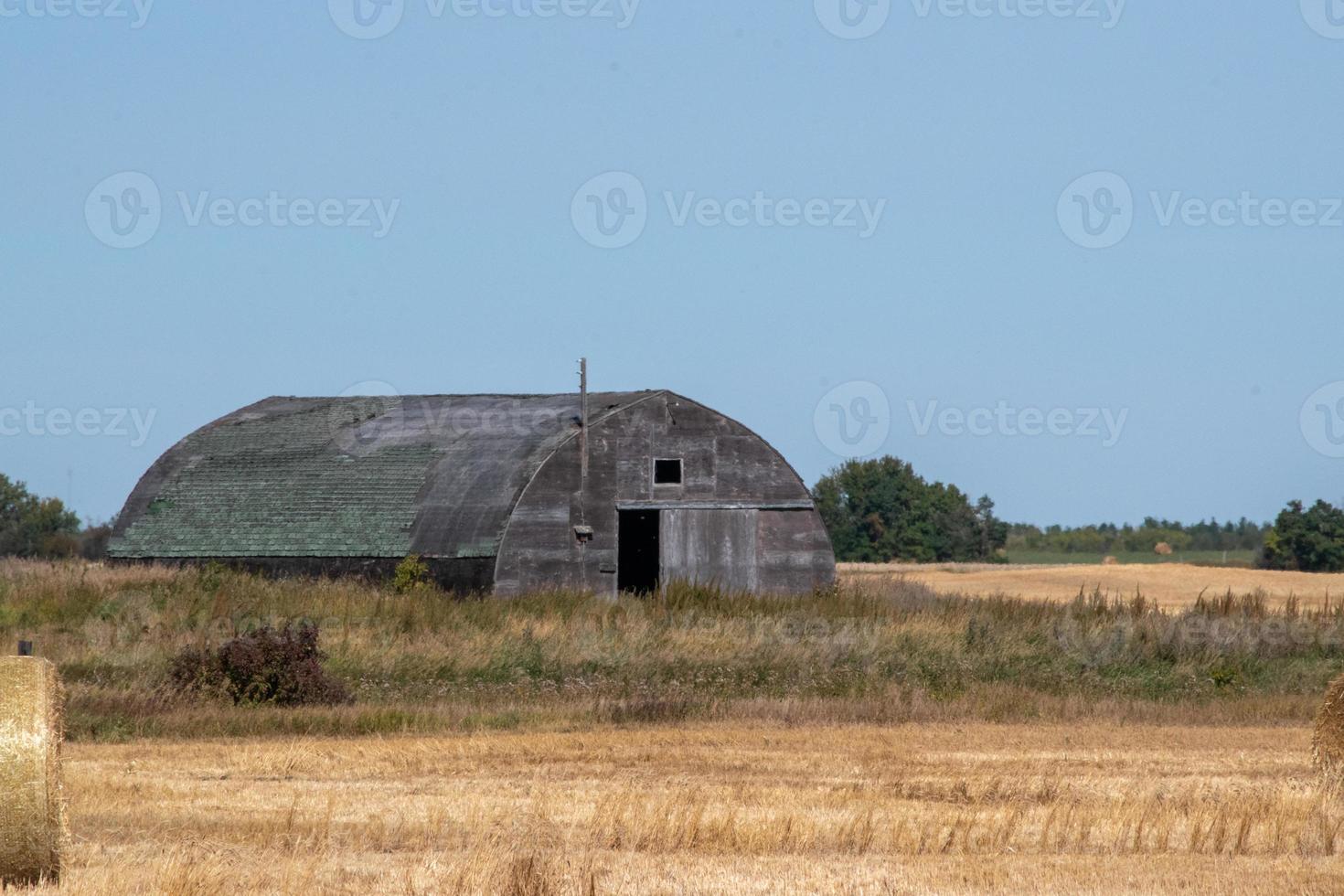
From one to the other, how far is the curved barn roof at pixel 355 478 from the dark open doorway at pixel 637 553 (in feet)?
12.7

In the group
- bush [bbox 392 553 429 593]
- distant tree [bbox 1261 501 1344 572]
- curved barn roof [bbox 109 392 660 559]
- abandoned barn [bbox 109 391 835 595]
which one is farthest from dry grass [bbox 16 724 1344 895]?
distant tree [bbox 1261 501 1344 572]

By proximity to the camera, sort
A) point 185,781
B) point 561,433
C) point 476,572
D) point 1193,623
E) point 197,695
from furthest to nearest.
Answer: point 561,433
point 476,572
point 1193,623
point 197,695
point 185,781

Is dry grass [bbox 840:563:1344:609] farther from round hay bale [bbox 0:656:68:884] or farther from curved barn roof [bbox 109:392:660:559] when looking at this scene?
round hay bale [bbox 0:656:68:884]

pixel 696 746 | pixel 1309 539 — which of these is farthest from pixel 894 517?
pixel 696 746

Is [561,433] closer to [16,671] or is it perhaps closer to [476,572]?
[476,572]

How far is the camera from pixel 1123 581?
2697 inches

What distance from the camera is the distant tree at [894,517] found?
94.7 meters

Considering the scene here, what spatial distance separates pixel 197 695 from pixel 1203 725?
12945 millimetres

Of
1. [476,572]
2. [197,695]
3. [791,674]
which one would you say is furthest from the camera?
[476,572]

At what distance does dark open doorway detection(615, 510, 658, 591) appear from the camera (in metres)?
42.6

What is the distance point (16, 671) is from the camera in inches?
496

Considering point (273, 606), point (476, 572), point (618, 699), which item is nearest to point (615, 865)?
point (618, 699)

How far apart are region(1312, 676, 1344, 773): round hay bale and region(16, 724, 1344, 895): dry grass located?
37 centimetres

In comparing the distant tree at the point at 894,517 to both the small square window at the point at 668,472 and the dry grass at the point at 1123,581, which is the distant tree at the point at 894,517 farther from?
the small square window at the point at 668,472
